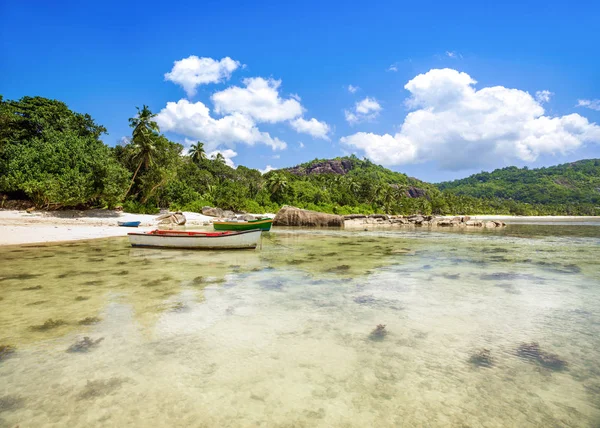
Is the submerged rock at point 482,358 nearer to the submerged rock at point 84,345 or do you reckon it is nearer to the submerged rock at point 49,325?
the submerged rock at point 84,345

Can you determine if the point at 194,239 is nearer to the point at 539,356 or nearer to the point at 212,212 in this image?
the point at 539,356

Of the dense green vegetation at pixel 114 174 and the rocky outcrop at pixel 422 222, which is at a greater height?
the dense green vegetation at pixel 114 174

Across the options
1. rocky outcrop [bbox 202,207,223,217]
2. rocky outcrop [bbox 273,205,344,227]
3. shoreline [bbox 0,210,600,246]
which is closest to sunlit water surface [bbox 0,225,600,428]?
shoreline [bbox 0,210,600,246]

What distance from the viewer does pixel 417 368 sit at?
4.90 meters

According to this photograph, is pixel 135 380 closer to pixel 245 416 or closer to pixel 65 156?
pixel 245 416

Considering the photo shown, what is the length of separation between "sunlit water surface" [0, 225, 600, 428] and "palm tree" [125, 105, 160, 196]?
36.9 meters

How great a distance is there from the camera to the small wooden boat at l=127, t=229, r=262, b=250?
17109mm

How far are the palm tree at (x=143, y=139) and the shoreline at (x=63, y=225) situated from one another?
8.71m

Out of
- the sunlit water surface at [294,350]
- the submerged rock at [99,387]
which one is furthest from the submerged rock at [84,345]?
the submerged rock at [99,387]

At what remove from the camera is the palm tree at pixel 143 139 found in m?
44.9

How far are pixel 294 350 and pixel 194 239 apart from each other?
12750 millimetres

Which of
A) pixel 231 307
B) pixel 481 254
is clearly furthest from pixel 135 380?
pixel 481 254

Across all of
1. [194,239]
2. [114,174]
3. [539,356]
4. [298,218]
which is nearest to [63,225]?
[114,174]

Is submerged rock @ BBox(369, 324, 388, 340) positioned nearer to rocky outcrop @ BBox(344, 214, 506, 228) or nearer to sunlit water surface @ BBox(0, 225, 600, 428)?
sunlit water surface @ BBox(0, 225, 600, 428)
